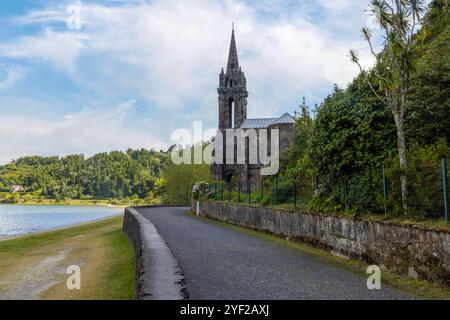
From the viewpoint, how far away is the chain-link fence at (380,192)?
9023 mm

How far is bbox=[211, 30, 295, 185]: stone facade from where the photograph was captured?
56.5 m

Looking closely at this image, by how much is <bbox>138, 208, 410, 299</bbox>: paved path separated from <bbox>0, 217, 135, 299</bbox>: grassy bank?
6.03 ft

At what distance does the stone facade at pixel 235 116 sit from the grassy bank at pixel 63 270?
3444 centimetres

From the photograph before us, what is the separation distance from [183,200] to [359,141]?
47.4 metres

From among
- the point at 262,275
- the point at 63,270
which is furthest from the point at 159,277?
the point at 63,270

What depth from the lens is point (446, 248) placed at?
7676 millimetres

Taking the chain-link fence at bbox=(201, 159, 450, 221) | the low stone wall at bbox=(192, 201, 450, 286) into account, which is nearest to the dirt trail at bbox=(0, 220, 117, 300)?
the low stone wall at bbox=(192, 201, 450, 286)


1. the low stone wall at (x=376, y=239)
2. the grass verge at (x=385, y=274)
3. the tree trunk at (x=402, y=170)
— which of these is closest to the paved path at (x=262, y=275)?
the grass verge at (x=385, y=274)

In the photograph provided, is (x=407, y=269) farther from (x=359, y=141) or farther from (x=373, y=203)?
(x=359, y=141)

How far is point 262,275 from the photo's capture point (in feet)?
29.0

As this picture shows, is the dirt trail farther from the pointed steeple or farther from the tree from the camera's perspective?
the pointed steeple

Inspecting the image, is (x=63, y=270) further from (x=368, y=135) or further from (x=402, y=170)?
(x=402, y=170)
